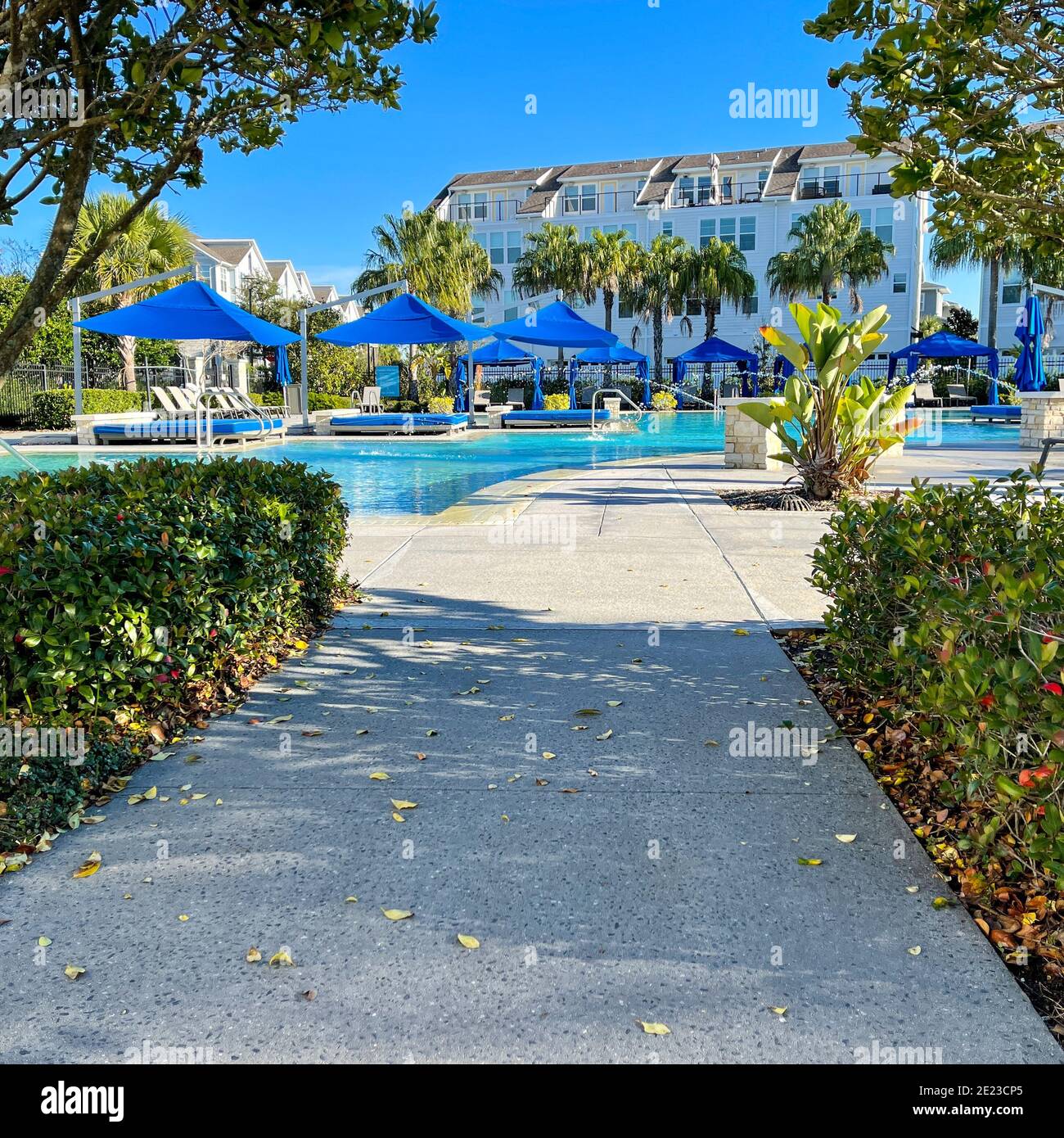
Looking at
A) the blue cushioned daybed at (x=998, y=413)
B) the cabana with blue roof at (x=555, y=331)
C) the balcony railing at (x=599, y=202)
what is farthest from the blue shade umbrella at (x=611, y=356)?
the balcony railing at (x=599, y=202)

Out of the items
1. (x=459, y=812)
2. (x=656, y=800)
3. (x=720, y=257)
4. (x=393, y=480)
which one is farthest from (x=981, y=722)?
(x=720, y=257)

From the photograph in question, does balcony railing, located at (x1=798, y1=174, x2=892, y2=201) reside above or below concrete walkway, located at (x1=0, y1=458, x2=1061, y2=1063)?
above

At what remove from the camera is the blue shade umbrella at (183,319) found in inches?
874

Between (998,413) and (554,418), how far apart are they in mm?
15441

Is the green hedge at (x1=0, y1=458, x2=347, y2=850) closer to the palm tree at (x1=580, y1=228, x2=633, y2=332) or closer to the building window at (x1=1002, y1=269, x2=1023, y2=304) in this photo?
the palm tree at (x1=580, y1=228, x2=633, y2=332)

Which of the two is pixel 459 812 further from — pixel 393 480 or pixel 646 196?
pixel 646 196

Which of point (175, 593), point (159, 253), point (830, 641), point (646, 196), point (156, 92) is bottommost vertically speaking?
point (830, 641)

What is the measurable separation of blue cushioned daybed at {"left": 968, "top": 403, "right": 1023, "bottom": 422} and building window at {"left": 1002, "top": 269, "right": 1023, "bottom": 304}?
2273cm

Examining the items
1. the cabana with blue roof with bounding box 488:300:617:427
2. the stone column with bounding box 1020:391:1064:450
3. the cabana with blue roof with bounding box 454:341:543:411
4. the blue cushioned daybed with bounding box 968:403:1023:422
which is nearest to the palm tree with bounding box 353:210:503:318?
the cabana with blue roof with bounding box 454:341:543:411

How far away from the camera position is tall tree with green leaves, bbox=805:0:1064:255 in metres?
3.86

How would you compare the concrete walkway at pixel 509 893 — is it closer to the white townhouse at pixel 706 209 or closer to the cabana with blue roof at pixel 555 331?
the cabana with blue roof at pixel 555 331

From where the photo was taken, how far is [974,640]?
3.30 metres

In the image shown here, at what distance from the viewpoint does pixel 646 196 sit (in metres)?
56.3
